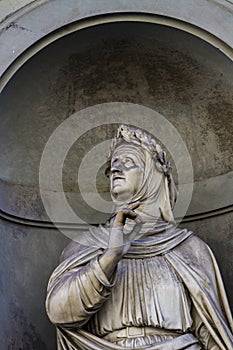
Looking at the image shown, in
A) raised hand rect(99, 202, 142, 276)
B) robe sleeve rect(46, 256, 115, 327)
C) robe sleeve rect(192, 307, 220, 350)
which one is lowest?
robe sleeve rect(192, 307, 220, 350)

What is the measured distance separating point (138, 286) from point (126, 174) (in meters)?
0.67

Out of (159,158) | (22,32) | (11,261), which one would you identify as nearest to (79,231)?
(11,261)

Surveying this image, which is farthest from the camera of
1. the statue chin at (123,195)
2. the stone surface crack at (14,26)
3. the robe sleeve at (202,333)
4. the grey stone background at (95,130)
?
the grey stone background at (95,130)

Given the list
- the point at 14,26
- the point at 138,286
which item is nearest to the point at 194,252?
the point at 138,286

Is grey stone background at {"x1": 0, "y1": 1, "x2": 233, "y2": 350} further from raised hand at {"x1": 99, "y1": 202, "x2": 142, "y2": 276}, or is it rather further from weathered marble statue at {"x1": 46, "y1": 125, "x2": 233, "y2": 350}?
raised hand at {"x1": 99, "y1": 202, "x2": 142, "y2": 276}

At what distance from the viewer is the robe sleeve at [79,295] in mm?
4910

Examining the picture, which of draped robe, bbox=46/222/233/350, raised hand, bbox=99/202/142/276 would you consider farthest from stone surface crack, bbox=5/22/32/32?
raised hand, bbox=99/202/142/276

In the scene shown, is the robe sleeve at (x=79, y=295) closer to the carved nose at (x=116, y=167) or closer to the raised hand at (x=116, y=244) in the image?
the raised hand at (x=116, y=244)

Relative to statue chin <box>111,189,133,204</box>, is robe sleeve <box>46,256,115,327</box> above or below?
below

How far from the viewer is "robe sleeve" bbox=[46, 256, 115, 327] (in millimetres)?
4910

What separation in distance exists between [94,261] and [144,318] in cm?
38

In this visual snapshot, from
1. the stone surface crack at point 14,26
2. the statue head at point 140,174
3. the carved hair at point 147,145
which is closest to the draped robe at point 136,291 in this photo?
the statue head at point 140,174

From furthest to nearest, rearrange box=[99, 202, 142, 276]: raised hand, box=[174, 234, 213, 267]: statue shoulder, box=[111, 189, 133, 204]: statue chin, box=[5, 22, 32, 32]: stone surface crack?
box=[5, 22, 32, 32]: stone surface crack, box=[111, 189, 133, 204]: statue chin, box=[174, 234, 213, 267]: statue shoulder, box=[99, 202, 142, 276]: raised hand

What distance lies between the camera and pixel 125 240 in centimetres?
503
